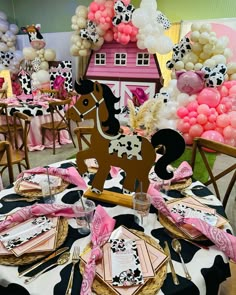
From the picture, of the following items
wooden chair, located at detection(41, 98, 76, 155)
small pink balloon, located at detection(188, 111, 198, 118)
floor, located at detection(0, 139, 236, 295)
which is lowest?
floor, located at detection(0, 139, 236, 295)

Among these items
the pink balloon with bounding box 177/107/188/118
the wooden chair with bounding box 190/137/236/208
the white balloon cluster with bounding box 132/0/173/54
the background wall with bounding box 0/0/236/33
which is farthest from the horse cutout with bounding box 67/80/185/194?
the background wall with bounding box 0/0/236/33

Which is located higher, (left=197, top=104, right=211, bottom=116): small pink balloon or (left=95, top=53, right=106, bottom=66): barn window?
(left=95, top=53, right=106, bottom=66): barn window

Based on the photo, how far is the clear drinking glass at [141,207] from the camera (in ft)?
3.04

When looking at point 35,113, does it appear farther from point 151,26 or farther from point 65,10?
point 65,10

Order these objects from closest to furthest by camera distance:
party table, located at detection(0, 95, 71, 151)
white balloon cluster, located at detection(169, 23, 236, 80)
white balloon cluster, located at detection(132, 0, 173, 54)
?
white balloon cluster, located at detection(169, 23, 236, 80), party table, located at detection(0, 95, 71, 151), white balloon cluster, located at detection(132, 0, 173, 54)

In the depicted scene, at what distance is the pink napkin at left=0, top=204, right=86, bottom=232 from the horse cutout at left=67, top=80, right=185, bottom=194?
23cm

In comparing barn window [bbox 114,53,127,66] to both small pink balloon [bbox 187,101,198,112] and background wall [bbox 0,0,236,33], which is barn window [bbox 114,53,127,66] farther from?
small pink balloon [bbox 187,101,198,112]

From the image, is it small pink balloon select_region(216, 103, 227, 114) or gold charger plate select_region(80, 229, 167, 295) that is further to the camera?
small pink balloon select_region(216, 103, 227, 114)

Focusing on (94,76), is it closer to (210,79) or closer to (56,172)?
(210,79)

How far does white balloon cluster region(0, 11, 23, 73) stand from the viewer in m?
5.98

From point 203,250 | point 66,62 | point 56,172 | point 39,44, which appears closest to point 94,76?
point 66,62

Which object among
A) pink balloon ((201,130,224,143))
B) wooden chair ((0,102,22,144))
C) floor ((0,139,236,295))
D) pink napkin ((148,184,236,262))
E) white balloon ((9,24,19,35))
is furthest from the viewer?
white balloon ((9,24,19,35))

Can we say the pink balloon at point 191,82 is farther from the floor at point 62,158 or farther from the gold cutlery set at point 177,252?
the gold cutlery set at point 177,252

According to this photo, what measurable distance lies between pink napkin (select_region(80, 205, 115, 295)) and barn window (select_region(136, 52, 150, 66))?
13.8 ft
